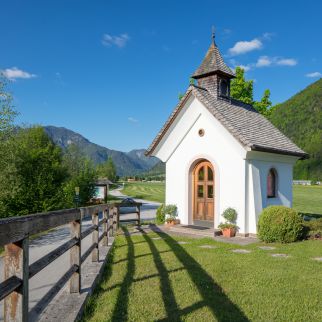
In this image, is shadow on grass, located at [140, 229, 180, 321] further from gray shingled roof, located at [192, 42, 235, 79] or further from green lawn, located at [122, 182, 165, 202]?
green lawn, located at [122, 182, 165, 202]

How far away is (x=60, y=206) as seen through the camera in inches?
738

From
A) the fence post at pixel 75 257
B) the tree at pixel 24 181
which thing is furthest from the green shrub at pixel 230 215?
the tree at pixel 24 181

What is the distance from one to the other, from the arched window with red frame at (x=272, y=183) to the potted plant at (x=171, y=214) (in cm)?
416

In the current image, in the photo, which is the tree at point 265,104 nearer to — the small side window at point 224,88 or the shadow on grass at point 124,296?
the small side window at point 224,88

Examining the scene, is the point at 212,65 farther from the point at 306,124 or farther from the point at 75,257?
the point at 306,124

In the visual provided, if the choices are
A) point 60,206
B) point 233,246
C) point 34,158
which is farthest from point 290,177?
point 34,158

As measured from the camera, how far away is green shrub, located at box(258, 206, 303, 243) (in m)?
11.6

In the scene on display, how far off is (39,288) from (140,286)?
204 centimetres

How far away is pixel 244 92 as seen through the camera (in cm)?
2633

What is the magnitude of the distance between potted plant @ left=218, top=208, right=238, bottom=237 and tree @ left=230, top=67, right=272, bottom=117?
14.4 metres

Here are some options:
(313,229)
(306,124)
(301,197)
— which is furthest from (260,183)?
(306,124)

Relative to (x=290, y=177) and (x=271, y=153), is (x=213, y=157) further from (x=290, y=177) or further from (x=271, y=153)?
(x=290, y=177)

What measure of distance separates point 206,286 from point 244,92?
2194 centimetres

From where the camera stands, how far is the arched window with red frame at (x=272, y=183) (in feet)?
49.2
